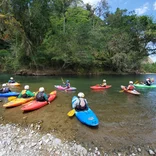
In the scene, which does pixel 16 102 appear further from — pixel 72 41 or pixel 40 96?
pixel 72 41

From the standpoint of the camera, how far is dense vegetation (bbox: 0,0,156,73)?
22172 millimetres

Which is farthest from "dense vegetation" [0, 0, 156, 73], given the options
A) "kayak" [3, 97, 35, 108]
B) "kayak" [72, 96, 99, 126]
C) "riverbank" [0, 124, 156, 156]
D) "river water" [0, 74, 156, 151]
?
"riverbank" [0, 124, 156, 156]

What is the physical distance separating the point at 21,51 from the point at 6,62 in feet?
22.5

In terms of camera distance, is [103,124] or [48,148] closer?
[48,148]

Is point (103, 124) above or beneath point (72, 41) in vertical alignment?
beneath

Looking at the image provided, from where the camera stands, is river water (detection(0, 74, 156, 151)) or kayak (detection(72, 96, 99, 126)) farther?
kayak (detection(72, 96, 99, 126))

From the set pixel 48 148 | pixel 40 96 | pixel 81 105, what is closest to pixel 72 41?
pixel 40 96

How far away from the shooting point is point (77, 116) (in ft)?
20.4

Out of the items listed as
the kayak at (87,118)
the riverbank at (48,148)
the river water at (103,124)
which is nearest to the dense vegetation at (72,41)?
the river water at (103,124)

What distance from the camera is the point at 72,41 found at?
26.5 metres

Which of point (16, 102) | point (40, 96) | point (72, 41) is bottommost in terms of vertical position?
point (16, 102)

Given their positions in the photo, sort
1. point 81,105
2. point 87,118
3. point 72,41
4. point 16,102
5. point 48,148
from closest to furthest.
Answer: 1. point 48,148
2. point 87,118
3. point 81,105
4. point 16,102
5. point 72,41

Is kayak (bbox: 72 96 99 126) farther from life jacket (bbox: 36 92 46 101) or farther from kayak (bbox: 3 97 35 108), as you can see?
kayak (bbox: 3 97 35 108)

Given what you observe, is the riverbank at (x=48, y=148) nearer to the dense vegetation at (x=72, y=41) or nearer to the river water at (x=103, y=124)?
the river water at (x=103, y=124)
